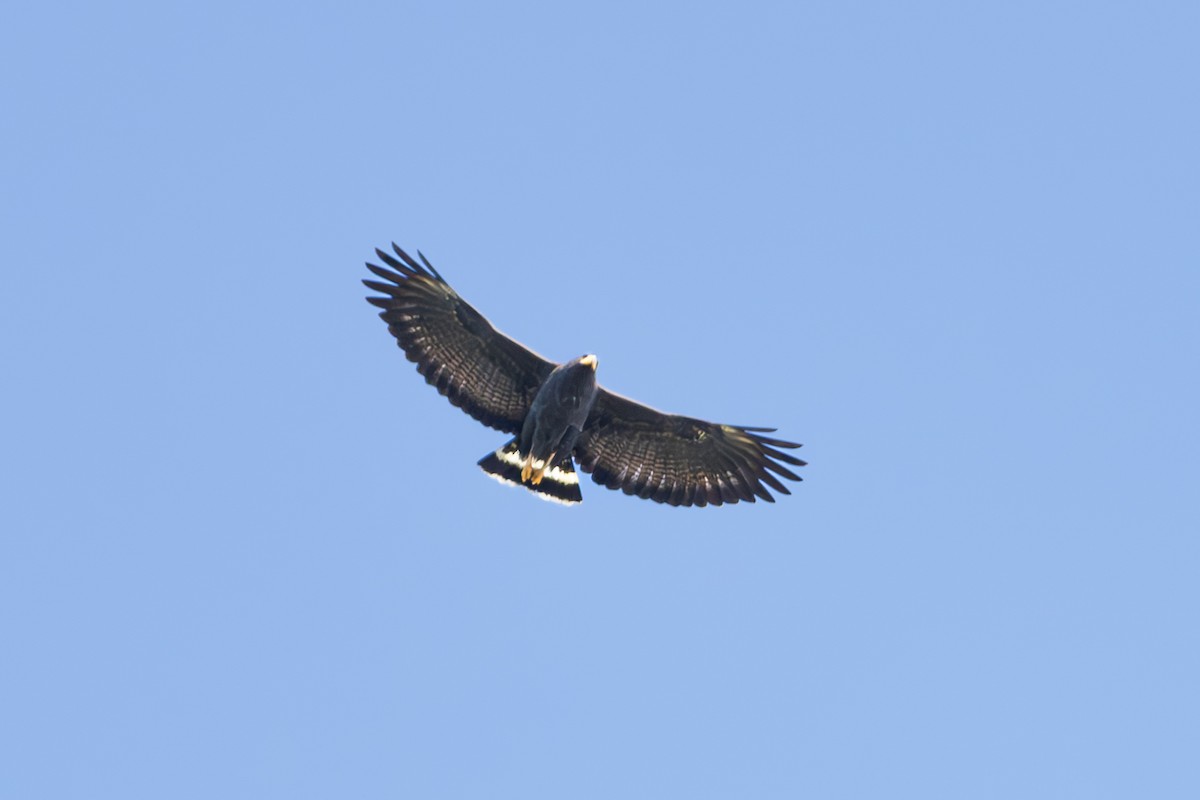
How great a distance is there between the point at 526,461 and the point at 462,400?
135cm

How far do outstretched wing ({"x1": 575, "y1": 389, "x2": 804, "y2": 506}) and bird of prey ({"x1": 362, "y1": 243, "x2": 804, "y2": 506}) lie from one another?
0.02 meters

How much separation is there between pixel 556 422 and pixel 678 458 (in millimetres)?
2414

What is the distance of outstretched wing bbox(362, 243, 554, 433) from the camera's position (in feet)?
103

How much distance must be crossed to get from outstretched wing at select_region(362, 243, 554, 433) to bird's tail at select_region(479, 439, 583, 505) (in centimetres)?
41

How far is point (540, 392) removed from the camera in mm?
31422

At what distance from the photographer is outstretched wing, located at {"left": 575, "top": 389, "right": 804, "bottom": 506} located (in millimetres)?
32312

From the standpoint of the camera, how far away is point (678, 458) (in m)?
32.7

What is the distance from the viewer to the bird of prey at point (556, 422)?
31.5 meters

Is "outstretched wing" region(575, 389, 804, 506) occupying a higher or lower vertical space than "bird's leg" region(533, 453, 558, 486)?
higher

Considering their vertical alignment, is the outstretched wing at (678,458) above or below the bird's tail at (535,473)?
above

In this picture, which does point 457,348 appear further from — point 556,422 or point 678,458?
point 678,458

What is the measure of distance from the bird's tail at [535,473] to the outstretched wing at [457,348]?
41cm

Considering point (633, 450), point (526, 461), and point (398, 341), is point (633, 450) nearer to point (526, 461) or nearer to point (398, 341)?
point (526, 461)

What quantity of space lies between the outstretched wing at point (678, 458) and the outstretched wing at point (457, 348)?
1259 mm
